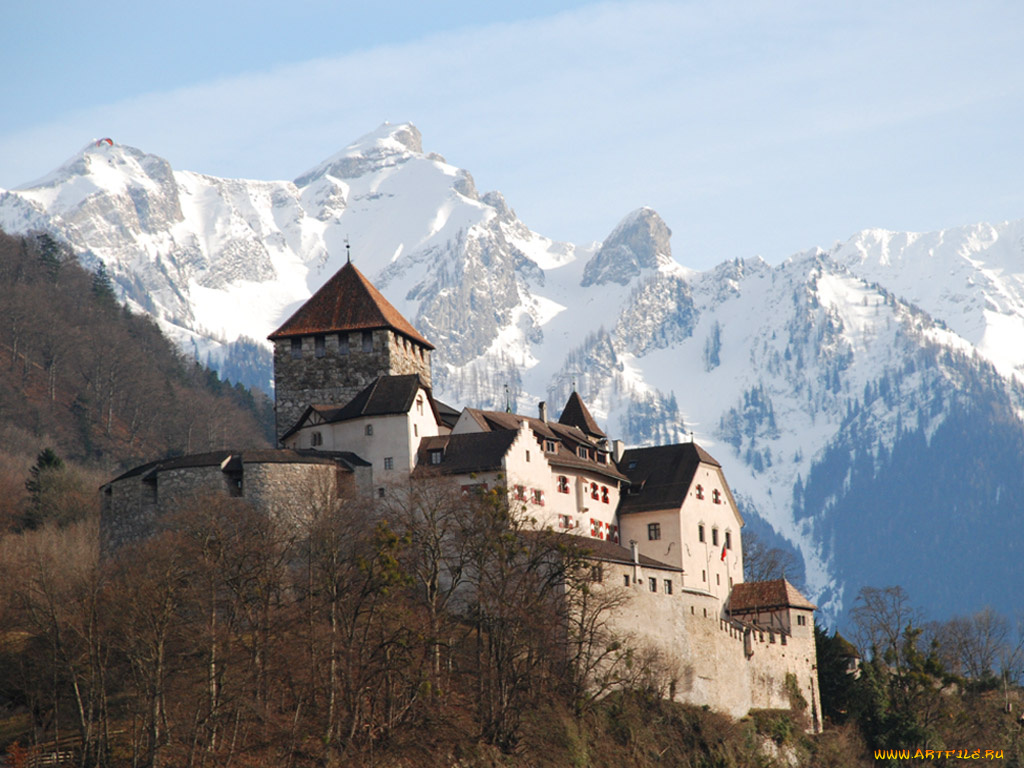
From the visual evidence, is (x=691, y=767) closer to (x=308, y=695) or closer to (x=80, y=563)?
(x=308, y=695)

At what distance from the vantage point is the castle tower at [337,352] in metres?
82.9

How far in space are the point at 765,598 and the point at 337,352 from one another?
26560 mm

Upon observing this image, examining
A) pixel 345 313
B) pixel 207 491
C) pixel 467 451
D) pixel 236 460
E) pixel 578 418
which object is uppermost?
pixel 345 313

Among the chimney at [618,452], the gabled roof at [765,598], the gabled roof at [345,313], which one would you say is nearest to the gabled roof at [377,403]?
the gabled roof at [345,313]

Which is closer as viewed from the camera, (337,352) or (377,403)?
(377,403)

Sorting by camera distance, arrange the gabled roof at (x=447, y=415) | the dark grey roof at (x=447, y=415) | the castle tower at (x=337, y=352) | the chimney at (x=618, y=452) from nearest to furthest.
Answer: the gabled roof at (x=447, y=415)
the dark grey roof at (x=447, y=415)
the castle tower at (x=337, y=352)
the chimney at (x=618, y=452)

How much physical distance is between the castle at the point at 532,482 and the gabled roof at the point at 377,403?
0.09 metres

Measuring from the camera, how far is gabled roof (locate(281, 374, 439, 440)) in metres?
76.7

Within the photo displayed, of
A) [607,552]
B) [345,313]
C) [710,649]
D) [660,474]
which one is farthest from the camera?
[660,474]

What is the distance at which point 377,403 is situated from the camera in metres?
77.4

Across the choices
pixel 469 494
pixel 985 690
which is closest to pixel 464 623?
pixel 469 494

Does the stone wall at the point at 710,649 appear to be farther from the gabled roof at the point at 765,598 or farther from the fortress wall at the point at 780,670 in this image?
the gabled roof at the point at 765,598

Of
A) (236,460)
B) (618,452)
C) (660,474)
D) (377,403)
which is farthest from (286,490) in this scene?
(618,452)

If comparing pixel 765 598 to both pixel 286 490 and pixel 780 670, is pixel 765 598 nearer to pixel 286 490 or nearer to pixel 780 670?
pixel 780 670
